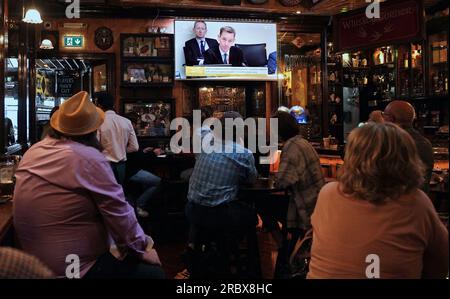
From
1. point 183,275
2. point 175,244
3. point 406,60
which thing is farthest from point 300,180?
point 406,60

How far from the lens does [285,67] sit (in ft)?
27.1

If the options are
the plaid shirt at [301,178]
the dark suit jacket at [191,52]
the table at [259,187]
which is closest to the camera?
the plaid shirt at [301,178]

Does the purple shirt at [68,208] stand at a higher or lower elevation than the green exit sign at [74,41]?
lower

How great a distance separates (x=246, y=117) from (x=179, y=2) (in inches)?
85.6

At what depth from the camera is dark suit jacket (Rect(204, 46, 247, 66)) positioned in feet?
23.2

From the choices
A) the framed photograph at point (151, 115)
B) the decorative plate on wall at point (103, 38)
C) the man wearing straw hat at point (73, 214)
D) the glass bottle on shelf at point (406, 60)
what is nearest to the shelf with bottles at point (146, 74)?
the framed photograph at point (151, 115)

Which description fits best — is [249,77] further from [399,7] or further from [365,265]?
[365,265]

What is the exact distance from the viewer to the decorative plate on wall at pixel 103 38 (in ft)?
22.8

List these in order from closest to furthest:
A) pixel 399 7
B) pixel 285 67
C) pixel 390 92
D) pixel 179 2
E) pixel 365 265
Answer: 1. pixel 365 265
2. pixel 399 7
3. pixel 179 2
4. pixel 285 67
5. pixel 390 92

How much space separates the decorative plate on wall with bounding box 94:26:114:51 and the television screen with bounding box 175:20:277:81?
3.34ft

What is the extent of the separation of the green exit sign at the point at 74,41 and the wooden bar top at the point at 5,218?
4579 mm

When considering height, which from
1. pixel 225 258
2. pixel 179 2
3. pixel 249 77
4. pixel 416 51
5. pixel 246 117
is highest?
pixel 179 2

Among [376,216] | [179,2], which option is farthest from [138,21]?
[376,216]

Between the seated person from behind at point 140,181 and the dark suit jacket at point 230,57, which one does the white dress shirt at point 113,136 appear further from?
the dark suit jacket at point 230,57
